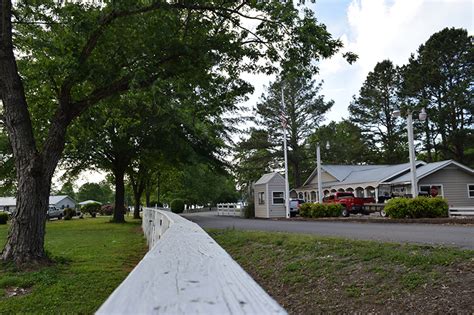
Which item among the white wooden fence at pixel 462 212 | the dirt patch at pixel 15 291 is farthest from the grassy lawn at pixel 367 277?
the white wooden fence at pixel 462 212

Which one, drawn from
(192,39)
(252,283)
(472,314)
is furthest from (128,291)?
(192,39)

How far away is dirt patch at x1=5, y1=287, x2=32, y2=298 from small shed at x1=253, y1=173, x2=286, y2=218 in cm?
2308

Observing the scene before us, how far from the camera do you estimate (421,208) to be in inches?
695

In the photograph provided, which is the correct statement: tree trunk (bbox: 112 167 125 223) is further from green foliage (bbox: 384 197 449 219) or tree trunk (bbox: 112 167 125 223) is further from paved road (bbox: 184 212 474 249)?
green foliage (bbox: 384 197 449 219)

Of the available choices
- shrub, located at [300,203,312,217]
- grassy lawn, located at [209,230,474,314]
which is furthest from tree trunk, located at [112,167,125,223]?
grassy lawn, located at [209,230,474,314]

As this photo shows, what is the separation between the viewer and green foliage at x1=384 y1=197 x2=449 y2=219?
17.6m

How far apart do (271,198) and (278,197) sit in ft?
1.89

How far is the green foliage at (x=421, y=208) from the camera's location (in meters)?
17.6

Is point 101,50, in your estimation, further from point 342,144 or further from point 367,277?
point 342,144

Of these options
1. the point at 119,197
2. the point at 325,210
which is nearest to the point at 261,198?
the point at 325,210

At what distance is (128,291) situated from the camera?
1201 mm

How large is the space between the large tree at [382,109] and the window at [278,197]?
82.8 feet

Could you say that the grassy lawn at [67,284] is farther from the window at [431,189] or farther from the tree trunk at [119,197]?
the window at [431,189]

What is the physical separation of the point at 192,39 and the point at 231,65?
1364 millimetres
